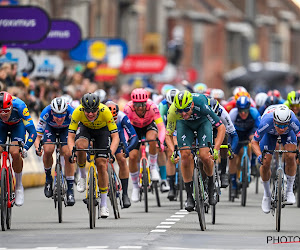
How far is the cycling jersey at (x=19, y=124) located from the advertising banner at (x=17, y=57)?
943cm

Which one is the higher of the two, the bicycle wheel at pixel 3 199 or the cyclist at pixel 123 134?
the cyclist at pixel 123 134

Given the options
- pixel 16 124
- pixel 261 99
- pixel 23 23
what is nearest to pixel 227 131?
pixel 16 124

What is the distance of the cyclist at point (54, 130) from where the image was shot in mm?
17811

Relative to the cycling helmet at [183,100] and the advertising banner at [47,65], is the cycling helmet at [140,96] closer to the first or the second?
the cycling helmet at [183,100]

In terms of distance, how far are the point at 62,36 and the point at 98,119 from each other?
38.3 ft

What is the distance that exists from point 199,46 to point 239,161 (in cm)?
5219

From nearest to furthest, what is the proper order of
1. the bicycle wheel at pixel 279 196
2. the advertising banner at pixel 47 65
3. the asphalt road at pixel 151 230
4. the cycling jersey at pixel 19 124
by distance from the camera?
the asphalt road at pixel 151 230 < the bicycle wheel at pixel 279 196 < the cycling jersey at pixel 19 124 < the advertising banner at pixel 47 65

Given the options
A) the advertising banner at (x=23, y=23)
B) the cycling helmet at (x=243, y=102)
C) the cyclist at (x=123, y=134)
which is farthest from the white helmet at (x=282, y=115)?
the advertising banner at (x=23, y=23)

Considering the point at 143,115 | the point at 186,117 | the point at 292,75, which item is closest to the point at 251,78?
the point at 292,75

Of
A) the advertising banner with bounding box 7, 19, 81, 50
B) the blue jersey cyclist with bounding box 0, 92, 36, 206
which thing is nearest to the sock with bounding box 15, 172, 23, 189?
the blue jersey cyclist with bounding box 0, 92, 36, 206

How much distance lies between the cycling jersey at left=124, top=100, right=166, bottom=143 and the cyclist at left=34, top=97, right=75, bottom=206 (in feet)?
5.80

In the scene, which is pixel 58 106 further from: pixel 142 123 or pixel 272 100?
pixel 272 100

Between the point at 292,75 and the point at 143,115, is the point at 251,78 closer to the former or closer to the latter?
the point at 292,75

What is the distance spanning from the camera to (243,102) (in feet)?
68.1
